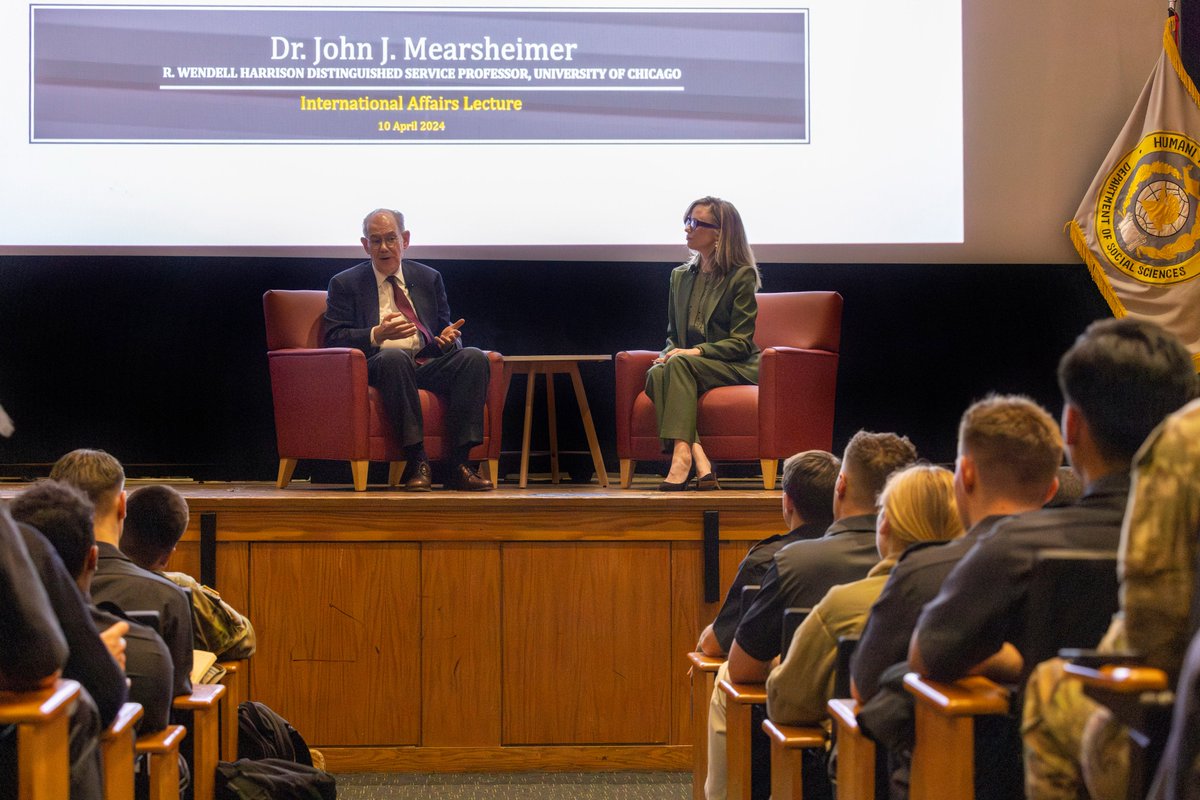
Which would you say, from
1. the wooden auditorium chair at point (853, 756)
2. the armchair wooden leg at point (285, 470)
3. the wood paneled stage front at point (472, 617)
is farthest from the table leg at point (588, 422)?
the wooden auditorium chair at point (853, 756)

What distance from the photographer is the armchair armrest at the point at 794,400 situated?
4.85 meters

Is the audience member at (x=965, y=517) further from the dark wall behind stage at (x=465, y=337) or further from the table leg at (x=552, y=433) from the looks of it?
Result: the dark wall behind stage at (x=465, y=337)

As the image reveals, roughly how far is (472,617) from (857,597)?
190cm

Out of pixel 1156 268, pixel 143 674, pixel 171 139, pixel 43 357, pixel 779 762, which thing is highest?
pixel 171 139

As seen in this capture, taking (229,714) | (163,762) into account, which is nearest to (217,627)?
(229,714)

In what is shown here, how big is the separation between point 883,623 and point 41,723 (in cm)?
117

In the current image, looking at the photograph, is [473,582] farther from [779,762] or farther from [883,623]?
[883,623]

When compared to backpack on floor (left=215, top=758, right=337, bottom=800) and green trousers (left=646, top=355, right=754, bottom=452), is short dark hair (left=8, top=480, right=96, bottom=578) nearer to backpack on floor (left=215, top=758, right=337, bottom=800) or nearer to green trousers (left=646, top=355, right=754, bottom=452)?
backpack on floor (left=215, top=758, right=337, bottom=800)

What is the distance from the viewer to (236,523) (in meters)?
3.94

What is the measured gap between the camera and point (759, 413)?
4875 millimetres

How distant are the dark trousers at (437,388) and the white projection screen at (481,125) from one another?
2.66 ft

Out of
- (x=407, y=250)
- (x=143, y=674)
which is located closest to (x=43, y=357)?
(x=407, y=250)

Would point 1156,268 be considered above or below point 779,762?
above

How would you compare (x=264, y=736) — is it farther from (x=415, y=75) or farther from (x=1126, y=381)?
(x=415, y=75)
